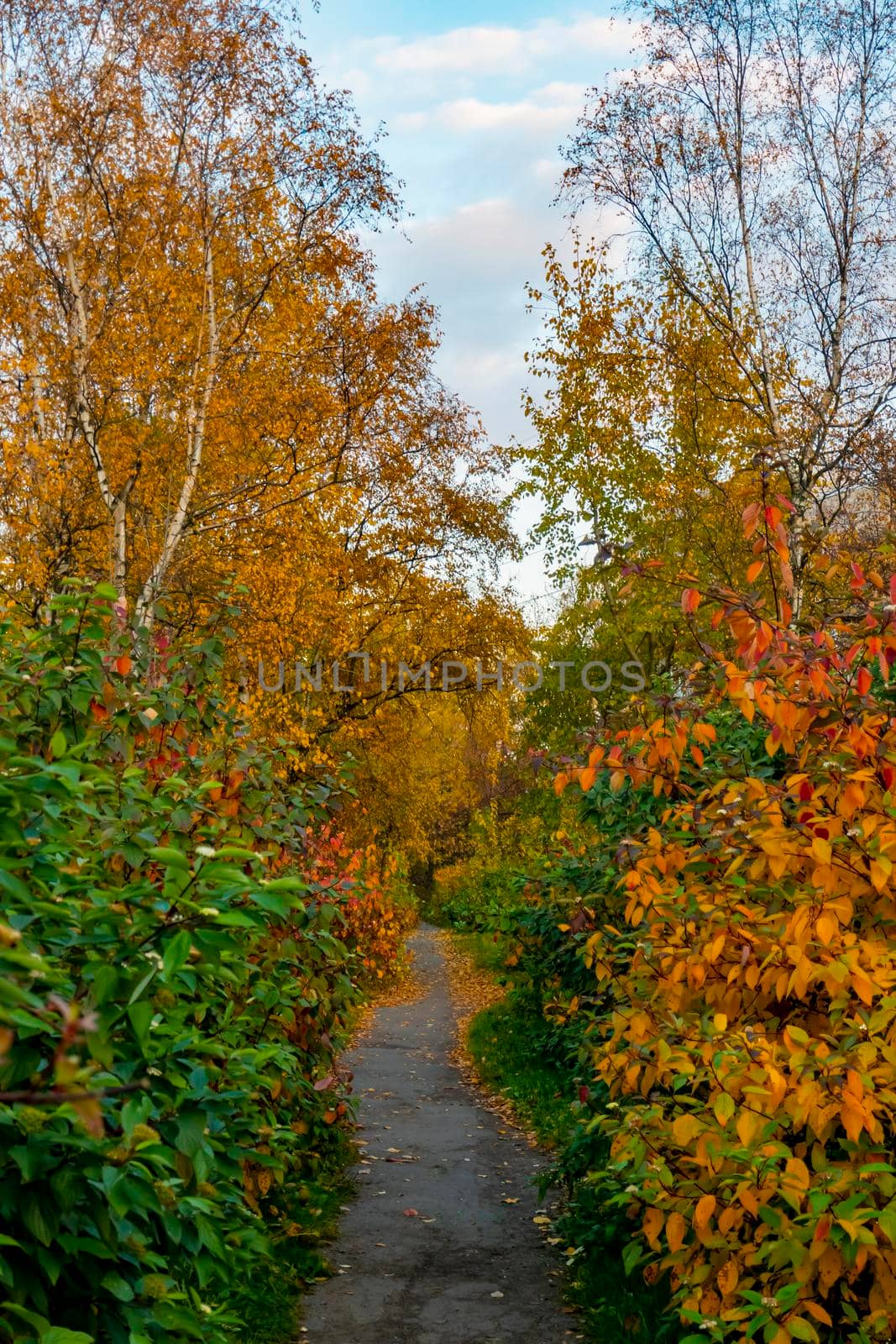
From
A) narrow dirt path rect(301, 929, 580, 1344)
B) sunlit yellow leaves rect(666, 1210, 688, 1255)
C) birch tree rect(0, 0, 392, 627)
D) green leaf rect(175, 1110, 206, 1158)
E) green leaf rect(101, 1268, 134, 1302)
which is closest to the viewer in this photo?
green leaf rect(101, 1268, 134, 1302)

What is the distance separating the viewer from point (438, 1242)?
233 inches

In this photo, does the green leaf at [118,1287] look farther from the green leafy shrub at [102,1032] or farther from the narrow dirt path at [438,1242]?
the narrow dirt path at [438,1242]

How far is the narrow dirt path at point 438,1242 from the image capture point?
4824 mm

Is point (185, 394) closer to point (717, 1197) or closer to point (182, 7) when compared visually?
point (182, 7)

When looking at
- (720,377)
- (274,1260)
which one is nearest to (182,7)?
(720,377)

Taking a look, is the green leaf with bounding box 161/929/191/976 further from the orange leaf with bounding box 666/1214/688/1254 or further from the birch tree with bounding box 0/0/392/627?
the birch tree with bounding box 0/0/392/627

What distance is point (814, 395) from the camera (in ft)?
55.2

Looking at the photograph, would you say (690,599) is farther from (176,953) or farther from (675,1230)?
(176,953)

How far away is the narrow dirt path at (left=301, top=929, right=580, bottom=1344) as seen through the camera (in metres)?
4.82

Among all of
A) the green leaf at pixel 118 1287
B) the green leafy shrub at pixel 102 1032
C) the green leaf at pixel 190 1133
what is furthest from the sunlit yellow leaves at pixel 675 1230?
the green leaf at pixel 118 1287

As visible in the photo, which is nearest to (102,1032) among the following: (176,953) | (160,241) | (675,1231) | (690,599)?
(176,953)

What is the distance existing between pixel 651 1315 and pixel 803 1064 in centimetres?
196

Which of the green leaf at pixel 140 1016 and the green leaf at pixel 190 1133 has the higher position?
the green leaf at pixel 140 1016

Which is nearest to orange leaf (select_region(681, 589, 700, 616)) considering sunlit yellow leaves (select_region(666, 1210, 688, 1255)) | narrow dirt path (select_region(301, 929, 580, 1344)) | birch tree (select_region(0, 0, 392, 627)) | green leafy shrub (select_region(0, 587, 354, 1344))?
green leafy shrub (select_region(0, 587, 354, 1344))
